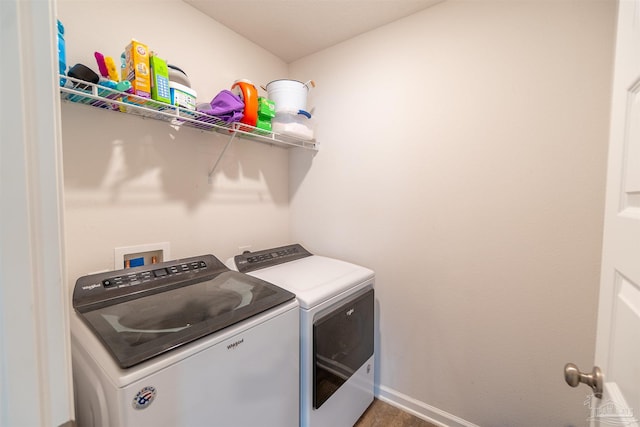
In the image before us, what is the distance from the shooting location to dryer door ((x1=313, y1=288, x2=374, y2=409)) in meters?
1.22

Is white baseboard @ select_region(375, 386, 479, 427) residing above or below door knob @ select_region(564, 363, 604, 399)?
below

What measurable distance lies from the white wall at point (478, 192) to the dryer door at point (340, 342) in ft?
0.79

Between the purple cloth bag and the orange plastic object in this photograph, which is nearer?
the purple cloth bag

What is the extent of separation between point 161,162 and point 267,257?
83cm

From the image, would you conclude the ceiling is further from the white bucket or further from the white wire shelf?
the white wire shelf

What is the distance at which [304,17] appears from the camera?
1.57m

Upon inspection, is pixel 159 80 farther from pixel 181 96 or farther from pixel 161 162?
pixel 161 162

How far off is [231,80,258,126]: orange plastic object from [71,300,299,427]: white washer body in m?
1.00

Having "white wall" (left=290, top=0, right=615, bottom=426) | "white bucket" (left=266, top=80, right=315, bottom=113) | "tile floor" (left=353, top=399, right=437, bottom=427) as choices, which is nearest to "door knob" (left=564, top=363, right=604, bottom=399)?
"white wall" (left=290, top=0, right=615, bottom=426)

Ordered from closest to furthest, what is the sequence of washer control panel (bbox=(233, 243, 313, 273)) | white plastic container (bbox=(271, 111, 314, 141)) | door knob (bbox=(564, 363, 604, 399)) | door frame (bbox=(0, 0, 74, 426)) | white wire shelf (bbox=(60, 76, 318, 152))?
door frame (bbox=(0, 0, 74, 426)), door knob (bbox=(564, 363, 604, 399)), white wire shelf (bbox=(60, 76, 318, 152)), washer control panel (bbox=(233, 243, 313, 273)), white plastic container (bbox=(271, 111, 314, 141))

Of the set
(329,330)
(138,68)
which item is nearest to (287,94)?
(138,68)

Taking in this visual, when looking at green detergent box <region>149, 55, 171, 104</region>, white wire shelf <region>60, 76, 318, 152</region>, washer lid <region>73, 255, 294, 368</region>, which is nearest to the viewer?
washer lid <region>73, 255, 294, 368</region>

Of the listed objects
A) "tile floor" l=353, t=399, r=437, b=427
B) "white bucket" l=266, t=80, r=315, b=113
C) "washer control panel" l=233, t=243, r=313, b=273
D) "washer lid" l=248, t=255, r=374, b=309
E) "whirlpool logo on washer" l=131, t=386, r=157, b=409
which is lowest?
"tile floor" l=353, t=399, r=437, b=427

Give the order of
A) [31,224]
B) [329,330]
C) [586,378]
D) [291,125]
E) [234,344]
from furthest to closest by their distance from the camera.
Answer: [291,125] → [329,330] → [234,344] → [586,378] → [31,224]
